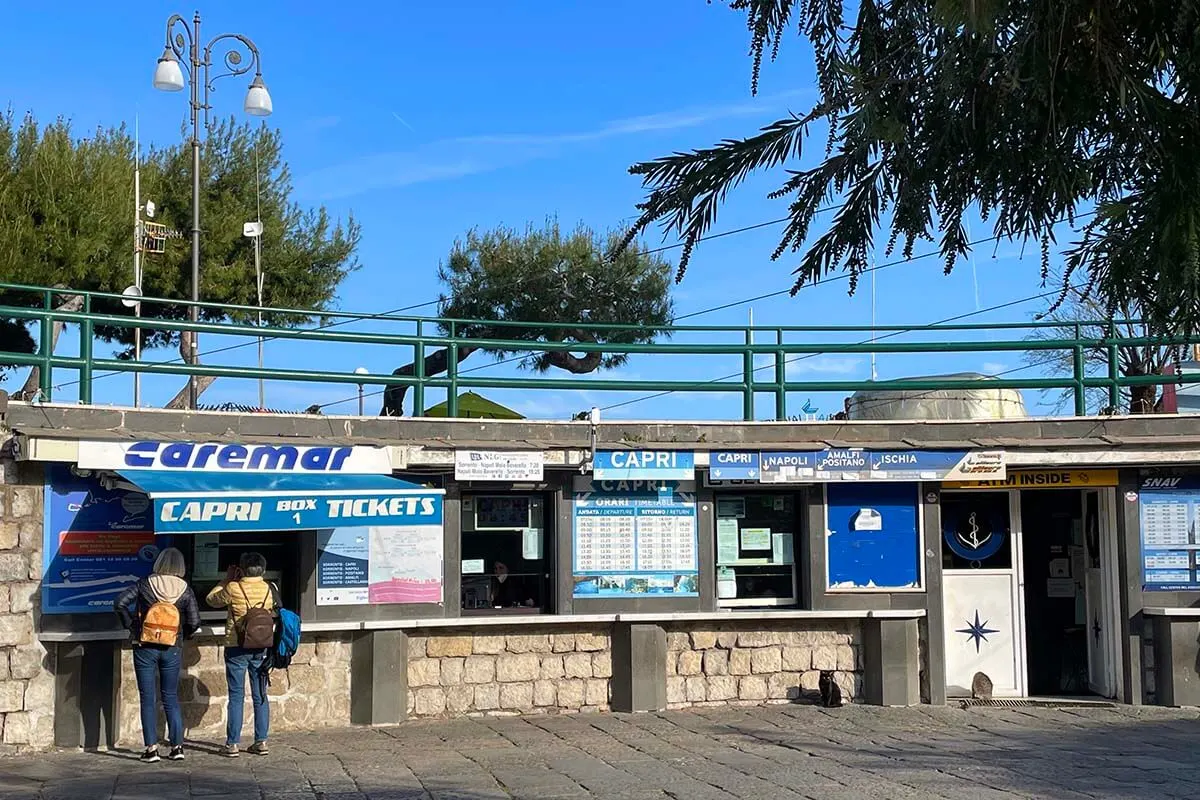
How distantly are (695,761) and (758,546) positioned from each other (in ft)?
11.9

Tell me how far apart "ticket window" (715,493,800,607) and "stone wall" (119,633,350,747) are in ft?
12.8

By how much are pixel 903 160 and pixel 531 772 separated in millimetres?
7168

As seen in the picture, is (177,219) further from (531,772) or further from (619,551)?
(531,772)

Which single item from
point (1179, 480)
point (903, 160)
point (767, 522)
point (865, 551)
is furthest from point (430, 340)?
point (903, 160)

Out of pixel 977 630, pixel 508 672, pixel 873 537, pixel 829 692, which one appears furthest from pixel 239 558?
pixel 977 630

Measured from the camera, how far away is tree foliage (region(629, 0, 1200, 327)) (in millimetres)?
3018

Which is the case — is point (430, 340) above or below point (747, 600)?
above

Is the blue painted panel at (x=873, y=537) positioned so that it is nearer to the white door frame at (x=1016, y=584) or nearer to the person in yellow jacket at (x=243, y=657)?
the white door frame at (x=1016, y=584)

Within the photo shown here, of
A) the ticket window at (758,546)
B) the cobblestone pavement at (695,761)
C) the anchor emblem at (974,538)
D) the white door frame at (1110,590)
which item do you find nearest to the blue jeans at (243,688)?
the cobblestone pavement at (695,761)

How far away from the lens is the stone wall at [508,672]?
12.3 m

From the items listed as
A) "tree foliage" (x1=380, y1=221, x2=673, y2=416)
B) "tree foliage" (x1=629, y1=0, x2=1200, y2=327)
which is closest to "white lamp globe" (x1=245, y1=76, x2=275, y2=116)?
"tree foliage" (x1=380, y1=221, x2=673, y2=416)

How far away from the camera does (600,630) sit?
12.8 m

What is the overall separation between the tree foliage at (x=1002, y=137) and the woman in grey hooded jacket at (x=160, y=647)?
26.4 feet

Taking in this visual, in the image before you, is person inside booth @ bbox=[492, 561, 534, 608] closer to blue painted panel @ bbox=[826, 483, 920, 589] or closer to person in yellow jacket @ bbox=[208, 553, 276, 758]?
person in yellow jacket @ bbox=[208, 553, 276, 758]
